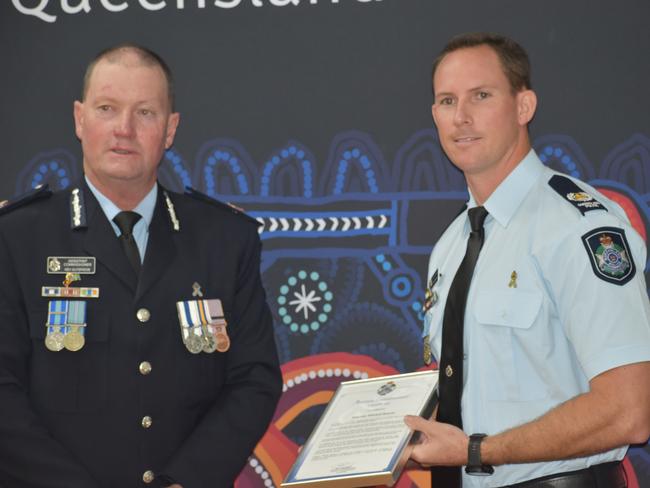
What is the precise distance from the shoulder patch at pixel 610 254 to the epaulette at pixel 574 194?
0.27ft

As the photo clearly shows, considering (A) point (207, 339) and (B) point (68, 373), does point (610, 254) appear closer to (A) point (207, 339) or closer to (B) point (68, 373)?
(A) point (207, 339)

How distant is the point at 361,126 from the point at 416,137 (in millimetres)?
198

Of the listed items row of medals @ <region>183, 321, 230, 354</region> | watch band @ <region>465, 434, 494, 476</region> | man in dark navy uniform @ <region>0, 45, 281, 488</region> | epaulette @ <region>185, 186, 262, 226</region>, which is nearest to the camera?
watch band @ <region>465, 434, 494, 476</region>

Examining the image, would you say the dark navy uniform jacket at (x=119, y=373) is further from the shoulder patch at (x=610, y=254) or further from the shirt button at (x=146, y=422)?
the shoulder patch at (x=610, y=254)

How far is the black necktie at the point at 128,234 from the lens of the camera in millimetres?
2664

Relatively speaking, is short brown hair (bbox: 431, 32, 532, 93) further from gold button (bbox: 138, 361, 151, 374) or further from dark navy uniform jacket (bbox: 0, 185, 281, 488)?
gold button (bbox: 138, 361, 151, 374)

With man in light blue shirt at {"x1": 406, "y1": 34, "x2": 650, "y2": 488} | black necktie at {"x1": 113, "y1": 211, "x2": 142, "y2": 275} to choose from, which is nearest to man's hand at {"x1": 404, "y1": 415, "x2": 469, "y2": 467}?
man in light blue shirt at {"x1": 406, "y1": 34, "x2": 650, "y2": 488}

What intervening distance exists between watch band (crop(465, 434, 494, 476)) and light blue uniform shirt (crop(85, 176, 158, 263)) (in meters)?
1.10

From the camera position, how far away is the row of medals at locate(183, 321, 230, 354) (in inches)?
103

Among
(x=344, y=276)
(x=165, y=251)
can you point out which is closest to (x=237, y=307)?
(x=165, y=251)

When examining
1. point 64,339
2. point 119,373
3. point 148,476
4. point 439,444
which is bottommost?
point 148,476

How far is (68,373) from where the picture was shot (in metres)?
2.52

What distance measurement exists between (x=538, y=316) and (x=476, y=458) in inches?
16.2

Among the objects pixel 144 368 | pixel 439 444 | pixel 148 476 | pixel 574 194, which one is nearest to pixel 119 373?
pixel 144 368
